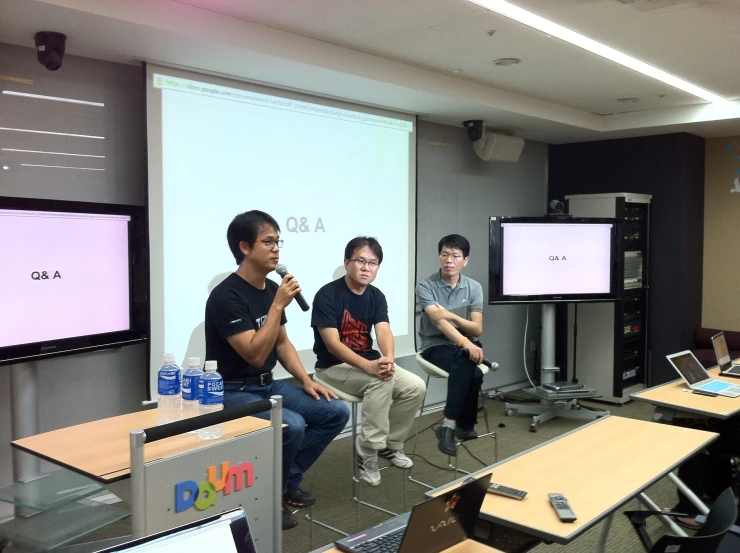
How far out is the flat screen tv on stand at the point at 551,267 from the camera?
499cm

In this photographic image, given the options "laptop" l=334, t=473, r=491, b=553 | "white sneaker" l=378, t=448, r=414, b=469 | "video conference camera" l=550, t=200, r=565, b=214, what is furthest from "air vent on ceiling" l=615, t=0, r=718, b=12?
"video conference camera" l=550, t=200, r=565, b=214

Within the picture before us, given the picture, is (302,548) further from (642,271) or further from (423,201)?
(642,271)

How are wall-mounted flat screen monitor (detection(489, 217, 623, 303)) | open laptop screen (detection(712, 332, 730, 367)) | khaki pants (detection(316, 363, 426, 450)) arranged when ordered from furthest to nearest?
wall-mounted flat screen monitor (detection(489, 217, 623, 303)) < open laptop screen (detection(712, 332, 730, 367)) < khaki pants (detection(316, 363, 426, 450))

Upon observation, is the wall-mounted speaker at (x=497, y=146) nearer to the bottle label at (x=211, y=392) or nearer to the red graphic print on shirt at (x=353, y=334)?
the red graphic print on shirt at (x=353, y=334)

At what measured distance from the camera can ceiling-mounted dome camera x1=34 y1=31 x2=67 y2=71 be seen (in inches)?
113

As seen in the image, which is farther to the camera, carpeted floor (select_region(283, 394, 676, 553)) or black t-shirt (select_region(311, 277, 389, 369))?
black t-shirt (select_region(311, 277, 389, 369))

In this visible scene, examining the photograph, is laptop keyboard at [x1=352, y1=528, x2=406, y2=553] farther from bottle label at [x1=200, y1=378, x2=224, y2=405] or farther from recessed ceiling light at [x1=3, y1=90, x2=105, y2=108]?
recessed ceiling light at [x1=3, y1=90, x2=105, y2=108]

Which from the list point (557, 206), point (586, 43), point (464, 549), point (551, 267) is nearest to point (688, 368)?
point (586, 43)

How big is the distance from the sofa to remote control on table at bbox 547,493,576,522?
14.1 ft

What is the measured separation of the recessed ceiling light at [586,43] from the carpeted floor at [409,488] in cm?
204

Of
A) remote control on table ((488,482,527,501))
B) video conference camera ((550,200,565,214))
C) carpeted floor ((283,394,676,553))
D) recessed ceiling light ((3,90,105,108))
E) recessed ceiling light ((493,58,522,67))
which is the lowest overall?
carpeted floor ((283,394,676,553))

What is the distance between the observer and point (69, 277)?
9.09 feet

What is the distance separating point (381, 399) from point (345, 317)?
0.49 meters

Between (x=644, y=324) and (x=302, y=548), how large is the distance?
13.5ft
